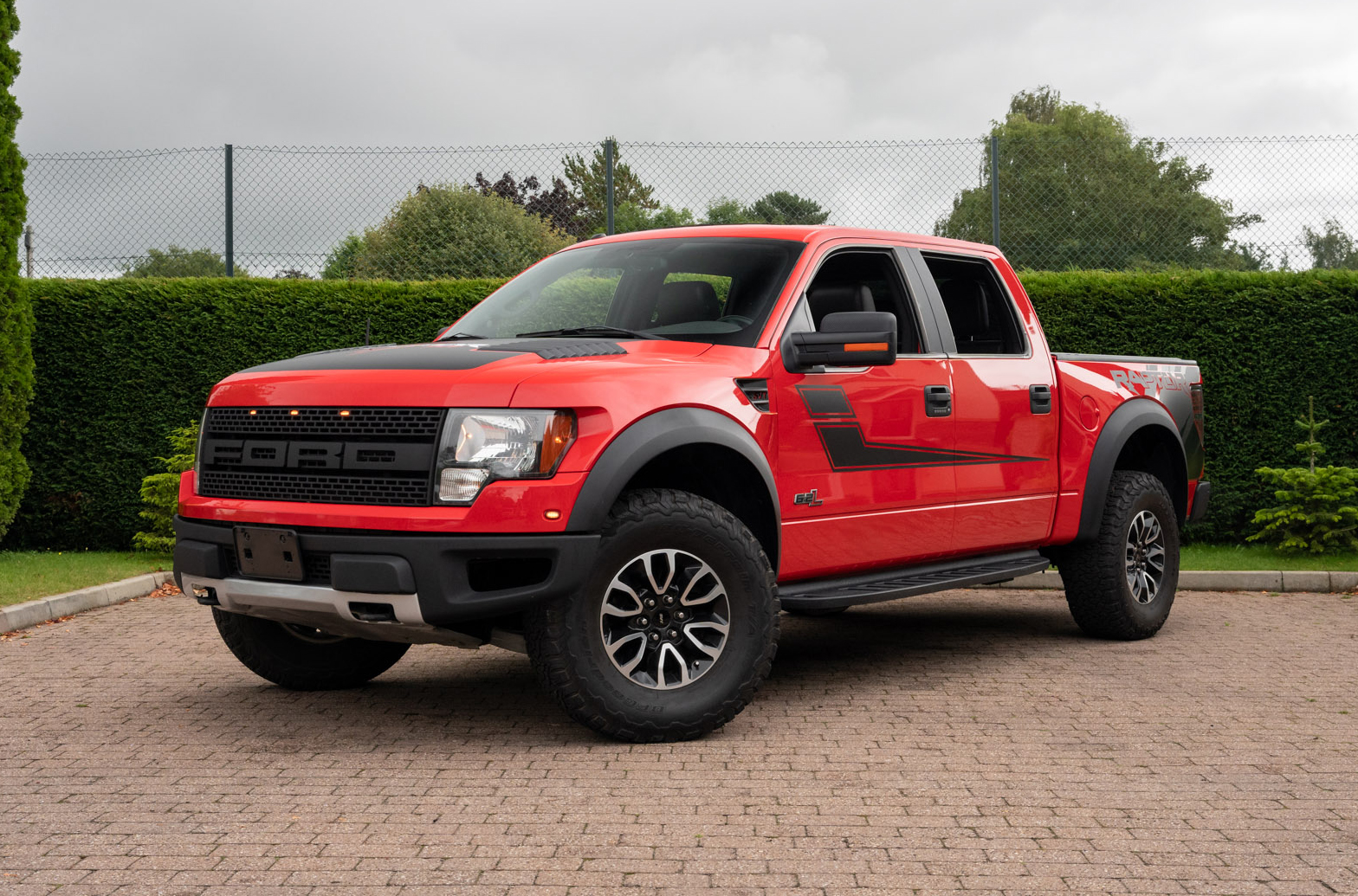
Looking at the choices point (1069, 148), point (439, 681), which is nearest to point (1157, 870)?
point (439, 681)

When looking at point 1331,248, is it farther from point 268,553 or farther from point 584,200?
point 268,553

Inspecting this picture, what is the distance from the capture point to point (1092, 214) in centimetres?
1362

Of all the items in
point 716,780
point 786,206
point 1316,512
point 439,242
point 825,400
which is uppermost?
point 786,206

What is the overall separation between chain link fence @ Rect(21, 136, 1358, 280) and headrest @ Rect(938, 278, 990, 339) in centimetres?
561

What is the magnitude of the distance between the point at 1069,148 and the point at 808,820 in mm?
15617

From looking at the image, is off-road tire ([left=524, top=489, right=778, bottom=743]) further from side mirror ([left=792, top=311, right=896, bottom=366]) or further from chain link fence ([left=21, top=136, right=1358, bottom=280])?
chain link fence ([left=21, top=136, right=1358, bottom=280])

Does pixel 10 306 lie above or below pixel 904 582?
above

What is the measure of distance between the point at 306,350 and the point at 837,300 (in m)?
7.23

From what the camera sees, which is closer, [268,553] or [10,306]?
[268,553]

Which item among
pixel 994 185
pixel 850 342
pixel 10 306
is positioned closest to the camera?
pixel 850 342

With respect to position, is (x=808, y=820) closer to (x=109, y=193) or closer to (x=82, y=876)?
(x=82, y=876)

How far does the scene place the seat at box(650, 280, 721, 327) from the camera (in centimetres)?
591

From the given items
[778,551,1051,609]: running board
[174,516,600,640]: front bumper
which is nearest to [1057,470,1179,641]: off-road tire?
[778,551,1051,609]: running board

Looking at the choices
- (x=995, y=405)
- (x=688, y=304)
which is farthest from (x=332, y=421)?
(x=995, y=405)
